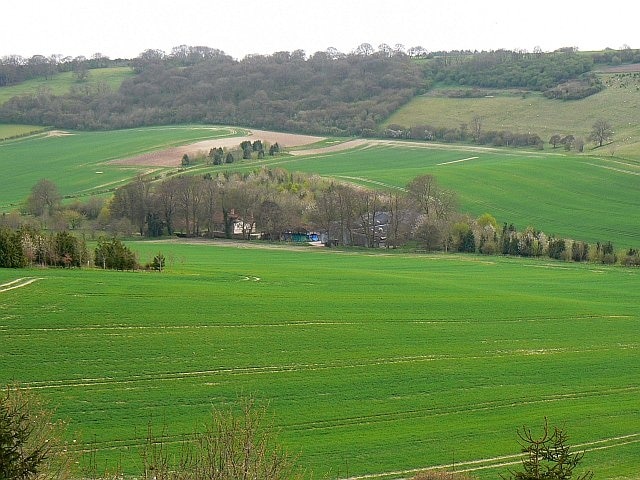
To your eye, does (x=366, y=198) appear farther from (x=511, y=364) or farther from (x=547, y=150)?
(x=547, y=150)

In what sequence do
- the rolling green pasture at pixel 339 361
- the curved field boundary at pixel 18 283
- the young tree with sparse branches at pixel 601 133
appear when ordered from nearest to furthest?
the rolling green pasture at pixel 339 361 < the curved field boundary at pixel 18 283 < the young tree with sparse branches at pixel 601 133

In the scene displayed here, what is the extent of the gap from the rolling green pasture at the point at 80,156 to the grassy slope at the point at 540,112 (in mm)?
35213

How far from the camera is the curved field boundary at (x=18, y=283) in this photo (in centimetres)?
3847

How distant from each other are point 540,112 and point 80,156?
73.9 meters

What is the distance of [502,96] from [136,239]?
301 ft

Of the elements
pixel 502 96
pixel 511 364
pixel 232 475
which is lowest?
pixel 511 364

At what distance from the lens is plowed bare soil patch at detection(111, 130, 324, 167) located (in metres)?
114

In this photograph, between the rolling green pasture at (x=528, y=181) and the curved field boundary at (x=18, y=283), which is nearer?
the curved field boundary at (x=18, y=283)

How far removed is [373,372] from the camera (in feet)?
110

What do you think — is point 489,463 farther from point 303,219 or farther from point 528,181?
point 528,181

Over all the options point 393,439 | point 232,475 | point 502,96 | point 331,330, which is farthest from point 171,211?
point 502,96

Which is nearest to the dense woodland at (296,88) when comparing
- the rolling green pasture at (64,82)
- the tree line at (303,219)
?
the rolling green pasture at (64,82)

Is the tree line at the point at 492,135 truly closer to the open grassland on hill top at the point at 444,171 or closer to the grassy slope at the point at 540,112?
the grassy slope at the point at 540,112

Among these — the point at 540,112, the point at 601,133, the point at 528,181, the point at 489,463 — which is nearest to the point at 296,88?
the point at 540,112
